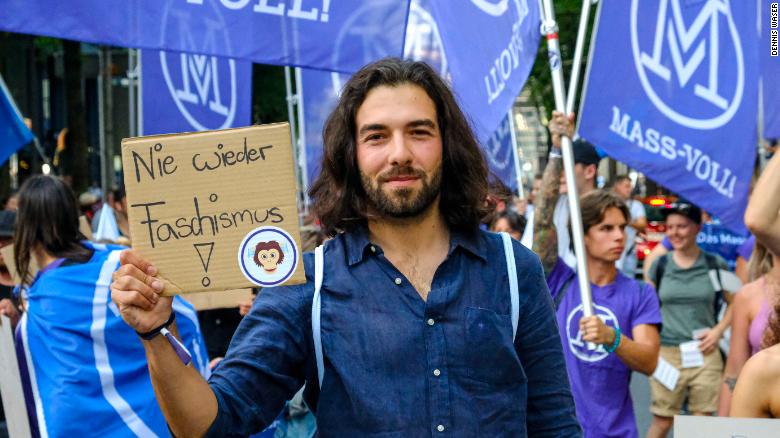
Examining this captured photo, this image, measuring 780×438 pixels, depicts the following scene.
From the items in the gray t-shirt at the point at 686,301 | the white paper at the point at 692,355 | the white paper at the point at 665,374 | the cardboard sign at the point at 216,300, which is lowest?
the white paper at the point at 692,355

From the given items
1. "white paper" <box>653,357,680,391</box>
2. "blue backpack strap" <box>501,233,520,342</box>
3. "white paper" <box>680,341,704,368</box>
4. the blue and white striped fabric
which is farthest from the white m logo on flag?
"blue backpack strap" <box>501,233,520,342</box>

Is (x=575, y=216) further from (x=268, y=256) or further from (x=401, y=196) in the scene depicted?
(x=268, y=256)

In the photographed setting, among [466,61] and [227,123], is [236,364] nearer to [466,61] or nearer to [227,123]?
[466,61]

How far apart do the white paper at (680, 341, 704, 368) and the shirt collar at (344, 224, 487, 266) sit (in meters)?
5.55

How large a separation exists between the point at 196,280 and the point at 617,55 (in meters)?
4.18

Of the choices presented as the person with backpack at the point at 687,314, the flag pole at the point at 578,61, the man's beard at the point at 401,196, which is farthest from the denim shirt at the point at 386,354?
the person with backpack at the point at 687,314

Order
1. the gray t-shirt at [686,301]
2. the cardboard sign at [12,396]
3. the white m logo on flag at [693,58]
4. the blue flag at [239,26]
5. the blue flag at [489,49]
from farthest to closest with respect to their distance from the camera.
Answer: the gray t-shirt at [686,301] → the blue flag at [489,49] → the white m logo on flag at [693,58] → the blue flag at [239,26] → the cardboard sign at [12,396]

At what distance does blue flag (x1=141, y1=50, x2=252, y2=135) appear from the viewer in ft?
28.5

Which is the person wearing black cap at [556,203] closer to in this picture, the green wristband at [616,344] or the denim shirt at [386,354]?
the green wristband at [616,344]

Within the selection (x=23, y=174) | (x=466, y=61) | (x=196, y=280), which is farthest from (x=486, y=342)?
(x=23, y=174)

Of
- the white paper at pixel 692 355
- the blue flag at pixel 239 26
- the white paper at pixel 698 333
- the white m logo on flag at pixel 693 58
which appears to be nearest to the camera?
the blue flag at pixel 239 26

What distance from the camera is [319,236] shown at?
21.2 ft

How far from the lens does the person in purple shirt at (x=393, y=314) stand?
9.24 feet

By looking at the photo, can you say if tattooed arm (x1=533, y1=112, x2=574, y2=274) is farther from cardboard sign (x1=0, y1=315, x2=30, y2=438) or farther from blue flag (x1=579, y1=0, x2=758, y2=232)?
cardboard sign (x1=0, y1=315, x2=30, y2=438)
